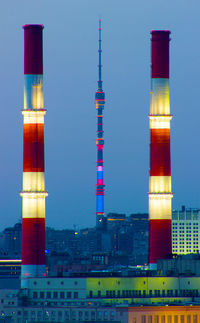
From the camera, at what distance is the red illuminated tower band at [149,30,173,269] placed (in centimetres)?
10681

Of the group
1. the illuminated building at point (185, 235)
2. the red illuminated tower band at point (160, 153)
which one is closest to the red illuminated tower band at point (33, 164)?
the red illuminated tower band at point (160, 153)

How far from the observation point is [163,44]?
10719 cm

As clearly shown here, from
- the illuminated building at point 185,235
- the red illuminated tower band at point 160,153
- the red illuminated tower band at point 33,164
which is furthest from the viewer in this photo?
the illuminated building at point 185,235

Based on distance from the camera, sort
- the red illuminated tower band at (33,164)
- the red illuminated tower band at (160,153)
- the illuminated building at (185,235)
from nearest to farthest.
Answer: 1. the red illuminated tower band at (33,164)
2. the red illuminated tower band at (160,153)
3. the illuminated building at (185,235)

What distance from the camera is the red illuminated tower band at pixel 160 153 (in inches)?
4205

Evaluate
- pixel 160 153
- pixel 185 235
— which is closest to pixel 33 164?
pixel 160 153

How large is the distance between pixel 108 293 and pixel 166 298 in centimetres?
361

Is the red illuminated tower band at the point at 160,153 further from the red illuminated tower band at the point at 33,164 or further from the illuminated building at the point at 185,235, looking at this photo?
the illuminated building at the point at 185,235

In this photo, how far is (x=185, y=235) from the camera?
637 feet

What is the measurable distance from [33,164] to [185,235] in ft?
300

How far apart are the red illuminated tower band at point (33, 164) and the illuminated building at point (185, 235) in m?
84.1

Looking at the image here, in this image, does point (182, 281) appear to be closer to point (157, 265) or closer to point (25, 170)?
point (157, 265)

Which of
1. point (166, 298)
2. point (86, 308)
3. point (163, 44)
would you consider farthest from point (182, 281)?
point (163, 44)

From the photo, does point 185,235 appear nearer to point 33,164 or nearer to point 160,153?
point 160,153
